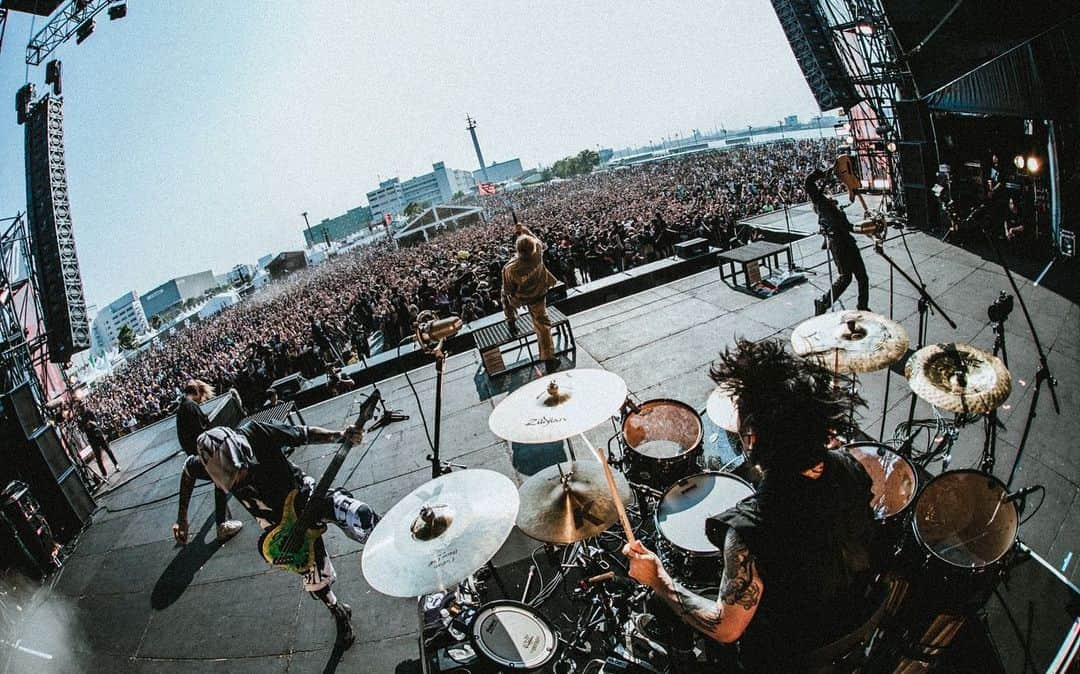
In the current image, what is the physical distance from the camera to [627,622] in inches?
101

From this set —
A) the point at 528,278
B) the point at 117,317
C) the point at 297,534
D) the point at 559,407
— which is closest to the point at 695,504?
Result: the point at 559,407

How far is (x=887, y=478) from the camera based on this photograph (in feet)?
8.80

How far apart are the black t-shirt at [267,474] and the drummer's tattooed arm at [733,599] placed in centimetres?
307

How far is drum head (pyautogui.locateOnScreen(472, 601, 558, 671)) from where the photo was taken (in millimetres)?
2273

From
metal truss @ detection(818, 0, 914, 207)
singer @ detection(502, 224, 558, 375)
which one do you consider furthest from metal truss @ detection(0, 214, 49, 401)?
metal truss @ detection(818, 0, 914, 207)

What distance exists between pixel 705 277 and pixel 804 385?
816 cm

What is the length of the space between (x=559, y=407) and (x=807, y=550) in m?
1.83

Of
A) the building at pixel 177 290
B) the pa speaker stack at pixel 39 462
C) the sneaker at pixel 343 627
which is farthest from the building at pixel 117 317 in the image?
the sneaker at pixel 343 627

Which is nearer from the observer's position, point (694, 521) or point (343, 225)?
point (694, 521)

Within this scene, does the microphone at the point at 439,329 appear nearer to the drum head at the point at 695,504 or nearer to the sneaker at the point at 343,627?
the drum head at the point at 695,504

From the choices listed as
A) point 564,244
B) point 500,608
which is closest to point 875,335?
point 500,608

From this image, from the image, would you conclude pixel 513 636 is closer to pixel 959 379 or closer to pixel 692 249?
pixel 959 379

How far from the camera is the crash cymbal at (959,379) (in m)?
2.49

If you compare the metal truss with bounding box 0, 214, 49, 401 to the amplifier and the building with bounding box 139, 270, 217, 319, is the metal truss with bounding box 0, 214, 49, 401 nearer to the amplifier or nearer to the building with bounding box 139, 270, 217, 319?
the amplifier
